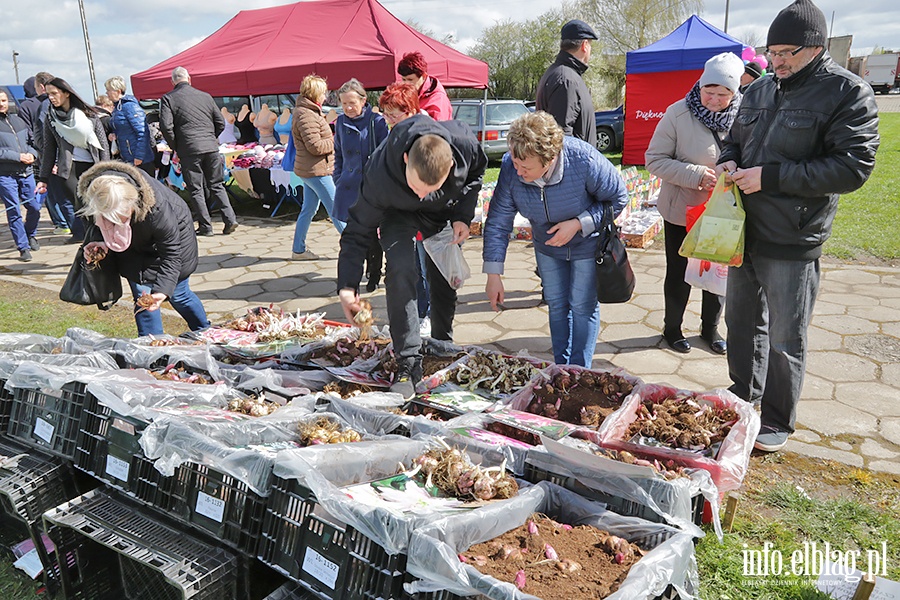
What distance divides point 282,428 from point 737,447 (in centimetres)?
175

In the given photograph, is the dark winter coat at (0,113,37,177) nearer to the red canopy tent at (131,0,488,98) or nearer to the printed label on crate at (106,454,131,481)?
the red canopy tent at (131,0,488,98)

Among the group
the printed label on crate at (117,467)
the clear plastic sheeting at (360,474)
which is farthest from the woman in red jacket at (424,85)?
the printed label on crate at (117,467)

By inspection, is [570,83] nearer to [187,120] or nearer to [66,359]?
[66,359]

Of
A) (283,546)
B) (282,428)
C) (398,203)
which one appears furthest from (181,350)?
(283,546)

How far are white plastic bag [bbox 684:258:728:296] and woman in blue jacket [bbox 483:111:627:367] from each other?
0.88m

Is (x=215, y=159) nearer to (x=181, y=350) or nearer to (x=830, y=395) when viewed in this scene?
(x=181, y=350)

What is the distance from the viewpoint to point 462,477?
211cm

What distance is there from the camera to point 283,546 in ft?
6.45

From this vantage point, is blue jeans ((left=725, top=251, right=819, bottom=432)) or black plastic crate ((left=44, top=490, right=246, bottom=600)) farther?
blue jeans ((left=725, top=251, right=819, bottom=432))

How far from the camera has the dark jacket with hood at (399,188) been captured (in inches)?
117

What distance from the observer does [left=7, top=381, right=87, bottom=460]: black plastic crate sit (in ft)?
8.28

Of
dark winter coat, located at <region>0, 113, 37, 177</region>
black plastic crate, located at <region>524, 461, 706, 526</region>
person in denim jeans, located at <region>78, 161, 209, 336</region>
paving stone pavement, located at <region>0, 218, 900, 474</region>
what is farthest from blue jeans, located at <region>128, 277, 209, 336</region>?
dark winter coat, located at <region>0, 113, 37, 177</region>

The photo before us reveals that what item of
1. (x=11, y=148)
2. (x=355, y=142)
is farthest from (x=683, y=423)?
(x=11, y=148)

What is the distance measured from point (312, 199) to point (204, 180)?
262cm
